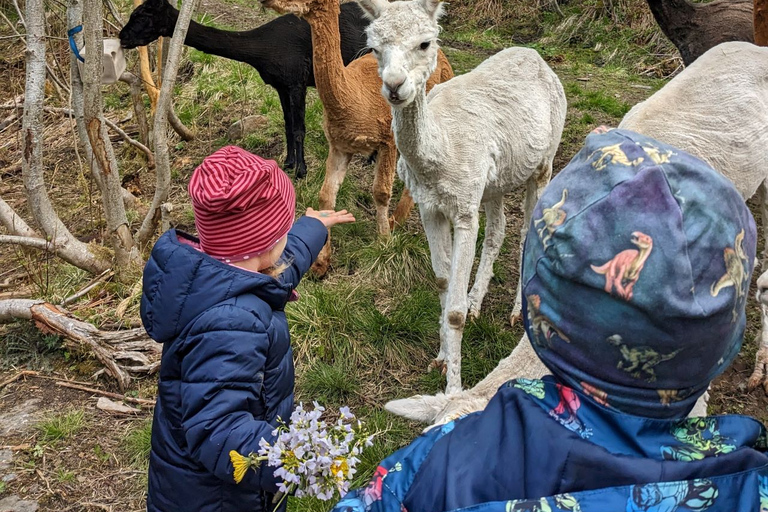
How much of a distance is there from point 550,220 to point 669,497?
46cm

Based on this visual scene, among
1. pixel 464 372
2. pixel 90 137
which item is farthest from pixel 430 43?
pixel 90 137

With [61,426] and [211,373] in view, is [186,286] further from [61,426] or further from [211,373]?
[61,426]

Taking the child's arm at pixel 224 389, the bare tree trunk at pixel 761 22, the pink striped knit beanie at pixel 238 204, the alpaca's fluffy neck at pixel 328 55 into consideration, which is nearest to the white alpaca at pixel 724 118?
the bare tree trunk at pixel 761 22

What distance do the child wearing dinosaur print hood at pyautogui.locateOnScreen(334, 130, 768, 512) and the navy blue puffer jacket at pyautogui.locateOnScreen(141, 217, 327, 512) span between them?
0.78m

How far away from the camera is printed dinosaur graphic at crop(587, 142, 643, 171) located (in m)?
1.04

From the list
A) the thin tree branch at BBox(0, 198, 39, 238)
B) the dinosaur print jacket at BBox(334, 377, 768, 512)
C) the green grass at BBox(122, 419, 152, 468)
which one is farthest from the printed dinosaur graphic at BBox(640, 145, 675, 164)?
the thin tree branch at BBox(0, 198, 39, 238)

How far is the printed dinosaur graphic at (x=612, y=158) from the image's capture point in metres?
1.04

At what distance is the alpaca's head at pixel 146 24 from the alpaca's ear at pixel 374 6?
2.87 metres

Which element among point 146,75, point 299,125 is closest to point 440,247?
point 299,125

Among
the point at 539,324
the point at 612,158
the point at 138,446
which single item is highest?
the point at 612,158

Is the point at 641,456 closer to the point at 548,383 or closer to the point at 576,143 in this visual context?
the point at 548,383

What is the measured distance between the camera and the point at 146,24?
5750mm

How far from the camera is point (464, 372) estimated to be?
4117 millimetres

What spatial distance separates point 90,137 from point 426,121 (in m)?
2.28
